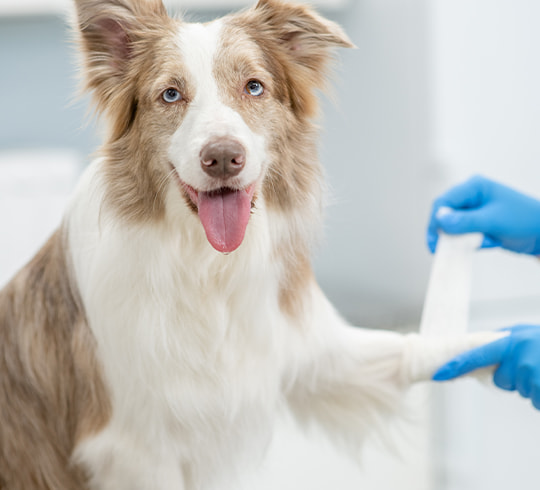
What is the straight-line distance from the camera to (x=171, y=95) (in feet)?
3.60

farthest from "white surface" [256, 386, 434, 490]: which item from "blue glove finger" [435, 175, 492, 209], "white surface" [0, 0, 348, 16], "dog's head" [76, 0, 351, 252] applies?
"white surface" [0, 0, 348, 16]

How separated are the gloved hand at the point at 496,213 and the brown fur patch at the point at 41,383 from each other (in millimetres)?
794

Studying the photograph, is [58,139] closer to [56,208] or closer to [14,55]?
[14,55]

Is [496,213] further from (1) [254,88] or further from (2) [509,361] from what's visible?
(1) [254,88]

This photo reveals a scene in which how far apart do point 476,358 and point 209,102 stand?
27.1 inches

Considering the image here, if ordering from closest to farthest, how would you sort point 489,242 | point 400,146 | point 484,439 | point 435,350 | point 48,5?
1. point 435,350
2. point 489,242
3. point 484,439
4. point 48,5
5. point 400,146

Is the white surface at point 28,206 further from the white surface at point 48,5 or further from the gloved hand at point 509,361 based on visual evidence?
the gloved hand at point 509,361

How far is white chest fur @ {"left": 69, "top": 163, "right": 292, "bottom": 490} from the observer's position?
1.15 meters

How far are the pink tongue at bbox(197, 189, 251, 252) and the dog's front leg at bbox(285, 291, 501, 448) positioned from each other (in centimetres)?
31

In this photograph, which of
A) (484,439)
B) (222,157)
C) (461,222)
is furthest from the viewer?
(484,439)

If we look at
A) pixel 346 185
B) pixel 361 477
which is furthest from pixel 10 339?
pixel 346 185

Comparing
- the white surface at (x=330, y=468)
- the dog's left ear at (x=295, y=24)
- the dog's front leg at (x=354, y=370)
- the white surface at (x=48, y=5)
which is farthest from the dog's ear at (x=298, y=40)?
the white surface at (x=48, y=5)

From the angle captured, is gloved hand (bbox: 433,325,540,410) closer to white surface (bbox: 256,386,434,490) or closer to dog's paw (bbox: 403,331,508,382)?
dog's paw (bbox: 403,331,508,382)

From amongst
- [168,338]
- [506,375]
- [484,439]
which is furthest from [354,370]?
[484,439]
